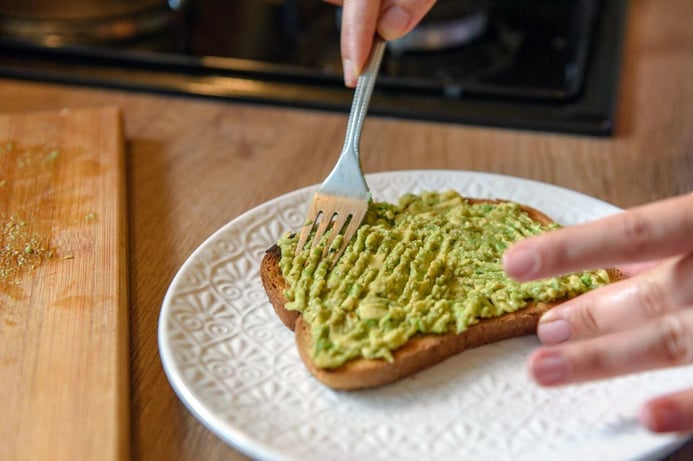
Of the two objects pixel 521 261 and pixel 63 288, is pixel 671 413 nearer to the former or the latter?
pixel 521 261

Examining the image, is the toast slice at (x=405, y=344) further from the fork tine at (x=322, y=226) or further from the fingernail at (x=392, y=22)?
the fingernail at (x=392, y=22)

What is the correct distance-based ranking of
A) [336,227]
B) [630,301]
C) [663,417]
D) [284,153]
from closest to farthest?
1. [663,417]
2. [630,301]
3. [336,227]
4. [284,153]

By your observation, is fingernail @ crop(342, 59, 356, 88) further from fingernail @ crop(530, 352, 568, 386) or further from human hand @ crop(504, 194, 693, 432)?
fingernail @ crop(530, 352, 568, 386)

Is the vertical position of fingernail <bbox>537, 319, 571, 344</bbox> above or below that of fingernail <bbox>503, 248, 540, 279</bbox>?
below

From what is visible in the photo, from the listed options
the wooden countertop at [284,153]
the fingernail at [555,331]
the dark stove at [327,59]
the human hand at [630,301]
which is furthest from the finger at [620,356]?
the dark stove at [327,59]

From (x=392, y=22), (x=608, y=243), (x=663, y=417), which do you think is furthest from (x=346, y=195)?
(x=663, y=417)

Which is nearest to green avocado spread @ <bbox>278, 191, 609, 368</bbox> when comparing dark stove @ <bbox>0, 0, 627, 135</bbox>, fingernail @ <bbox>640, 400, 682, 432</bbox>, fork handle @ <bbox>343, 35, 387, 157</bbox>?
fork handle @ <bbox>343, 35, 387, 157</bbox>
